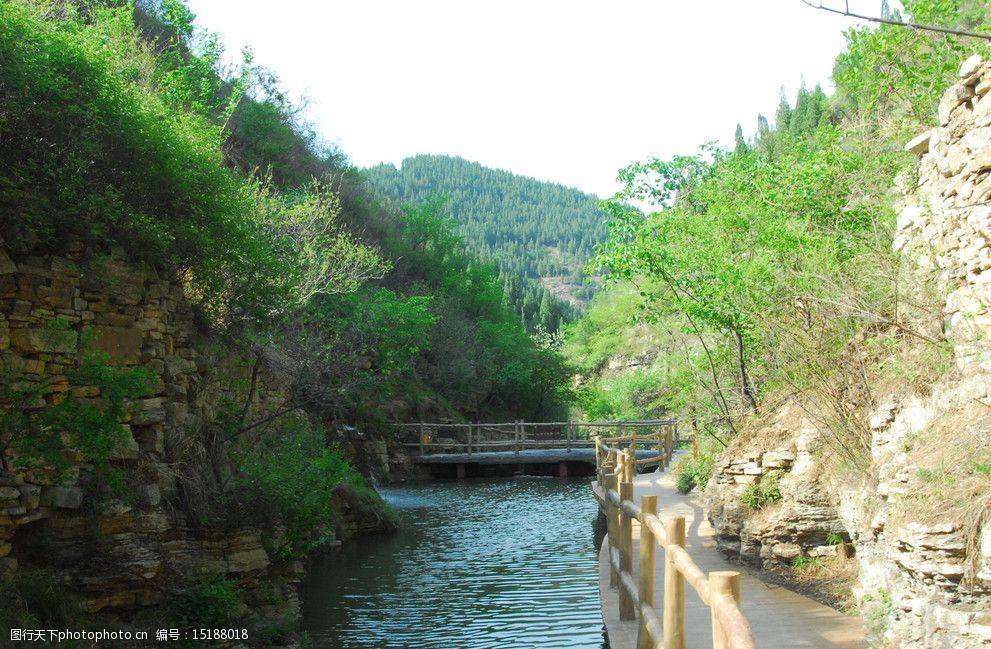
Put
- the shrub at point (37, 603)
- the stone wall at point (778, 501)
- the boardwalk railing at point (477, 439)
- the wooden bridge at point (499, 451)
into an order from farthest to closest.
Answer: the boardwalk railing at point (477, 439), the wooden bridge at point (499, 451), the stone wall at point (778, 501), the shrub at point (37, 603)

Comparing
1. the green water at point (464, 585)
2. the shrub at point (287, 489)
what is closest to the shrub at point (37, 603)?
the shrub at point (287, 489)

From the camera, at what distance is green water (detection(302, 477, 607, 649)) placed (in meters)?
8.70

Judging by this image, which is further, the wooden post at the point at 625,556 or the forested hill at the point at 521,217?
the forested hill at the point at 521,217

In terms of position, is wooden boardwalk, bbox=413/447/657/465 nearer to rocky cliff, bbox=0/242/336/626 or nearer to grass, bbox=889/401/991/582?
rocky cliff, bbox=0/242/336/626

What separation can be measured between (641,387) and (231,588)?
28442mm

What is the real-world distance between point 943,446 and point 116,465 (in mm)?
6709

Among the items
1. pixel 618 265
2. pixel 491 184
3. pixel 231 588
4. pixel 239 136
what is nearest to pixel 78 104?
pixel 231 588

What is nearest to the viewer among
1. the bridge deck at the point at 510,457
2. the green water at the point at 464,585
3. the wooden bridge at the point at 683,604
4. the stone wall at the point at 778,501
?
the wooden bridge at the point at 683,604

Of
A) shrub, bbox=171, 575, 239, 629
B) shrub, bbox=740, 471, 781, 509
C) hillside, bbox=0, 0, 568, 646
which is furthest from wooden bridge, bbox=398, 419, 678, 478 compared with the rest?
shrub, bbox=171, 575, 239, 629

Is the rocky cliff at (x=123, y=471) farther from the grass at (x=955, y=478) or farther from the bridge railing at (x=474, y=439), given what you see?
the bridge railing at (x=474, y=439)

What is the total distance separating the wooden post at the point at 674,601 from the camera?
14.6ft

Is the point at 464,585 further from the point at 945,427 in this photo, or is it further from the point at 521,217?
the point at 521,217

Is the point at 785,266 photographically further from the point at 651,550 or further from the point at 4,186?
→ the point at 4,186

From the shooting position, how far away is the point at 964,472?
4.53 metres
